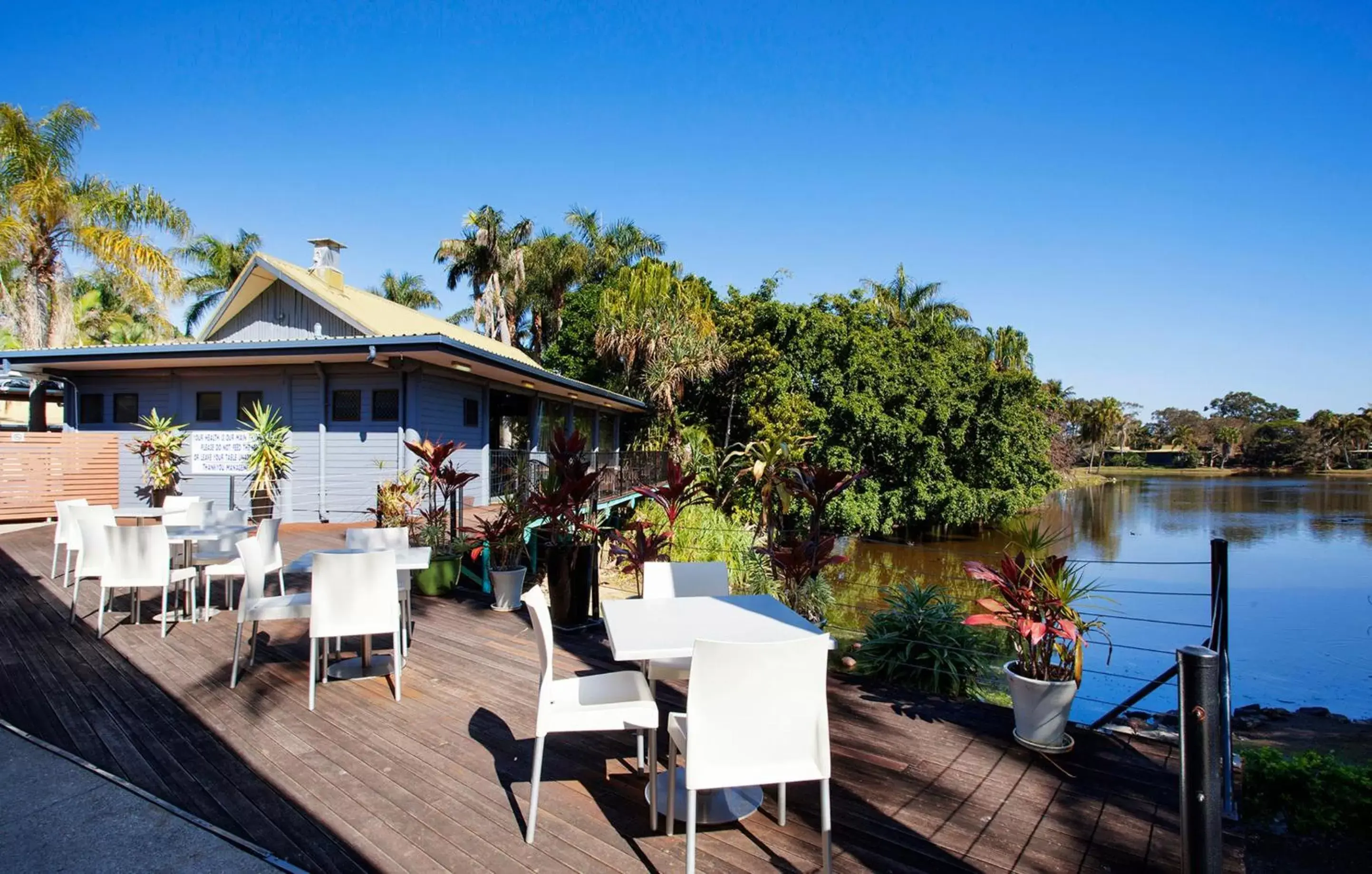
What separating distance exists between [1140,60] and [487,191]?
24.7 m

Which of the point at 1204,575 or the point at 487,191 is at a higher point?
the point at 487,191

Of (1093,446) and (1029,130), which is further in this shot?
(1093,446)

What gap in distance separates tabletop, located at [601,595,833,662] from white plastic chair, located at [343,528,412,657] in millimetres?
2058

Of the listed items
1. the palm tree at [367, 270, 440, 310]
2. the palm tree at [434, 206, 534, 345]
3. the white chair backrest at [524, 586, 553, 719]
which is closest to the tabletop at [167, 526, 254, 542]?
the white chair backrest at [524, 586, 553, 719]

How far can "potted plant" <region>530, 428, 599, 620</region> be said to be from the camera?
532cm

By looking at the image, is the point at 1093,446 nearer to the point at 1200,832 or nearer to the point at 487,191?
the point at 487,191

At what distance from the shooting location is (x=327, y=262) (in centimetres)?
1484

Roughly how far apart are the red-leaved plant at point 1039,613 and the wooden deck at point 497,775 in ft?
1.32

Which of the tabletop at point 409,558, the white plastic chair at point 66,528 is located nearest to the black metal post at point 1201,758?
the tabletop at point 409,558

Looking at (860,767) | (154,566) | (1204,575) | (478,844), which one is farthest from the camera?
(1204,575)

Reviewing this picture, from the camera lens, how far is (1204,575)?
15805 mm

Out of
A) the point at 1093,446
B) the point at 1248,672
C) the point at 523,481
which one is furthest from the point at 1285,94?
the point at 1093,446

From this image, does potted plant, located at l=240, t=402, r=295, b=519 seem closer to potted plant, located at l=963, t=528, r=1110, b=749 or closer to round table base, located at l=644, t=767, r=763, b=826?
round table base, located at l=644, t=767, r=763, b=826

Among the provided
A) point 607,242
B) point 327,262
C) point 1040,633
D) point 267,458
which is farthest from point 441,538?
point 607,242
